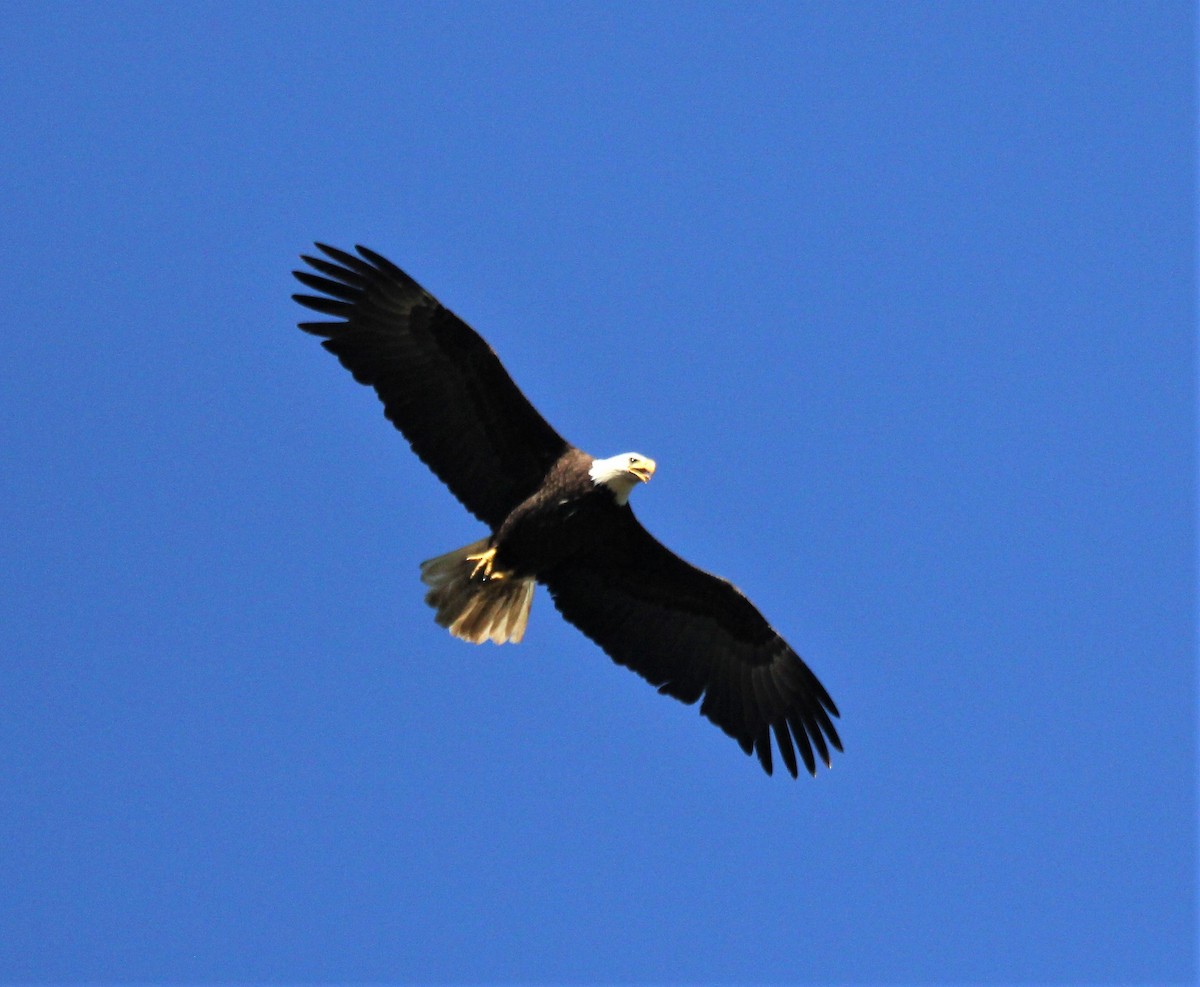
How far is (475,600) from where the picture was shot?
12305 millimetres

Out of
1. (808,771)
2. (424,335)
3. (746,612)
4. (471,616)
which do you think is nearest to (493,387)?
(424,335)

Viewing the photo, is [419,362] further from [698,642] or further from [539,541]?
[698,642]

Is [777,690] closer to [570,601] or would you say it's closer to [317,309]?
[570,601]

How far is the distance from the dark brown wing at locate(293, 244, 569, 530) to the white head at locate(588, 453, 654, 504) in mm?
407

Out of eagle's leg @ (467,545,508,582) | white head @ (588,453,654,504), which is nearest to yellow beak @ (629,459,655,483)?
white head @ (588,453,654,504)

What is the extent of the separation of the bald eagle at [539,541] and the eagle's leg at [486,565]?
11 millimetres

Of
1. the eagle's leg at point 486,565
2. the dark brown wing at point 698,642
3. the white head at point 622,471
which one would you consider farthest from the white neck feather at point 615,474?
the eagle's leg at point 486,565

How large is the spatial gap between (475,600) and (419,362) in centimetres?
173

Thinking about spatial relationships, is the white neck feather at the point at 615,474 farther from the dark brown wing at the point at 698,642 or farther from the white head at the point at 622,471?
the dark brown wing at the point at 698,642

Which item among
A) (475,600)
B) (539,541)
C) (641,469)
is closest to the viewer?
(641,469)

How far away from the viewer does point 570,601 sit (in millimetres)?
12484

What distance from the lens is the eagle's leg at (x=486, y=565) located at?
12.0 metres

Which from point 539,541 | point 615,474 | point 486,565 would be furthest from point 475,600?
point 615,474

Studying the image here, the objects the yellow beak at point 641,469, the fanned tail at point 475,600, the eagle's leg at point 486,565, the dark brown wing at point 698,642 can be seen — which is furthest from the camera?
the dark brown wing at point 698,642
